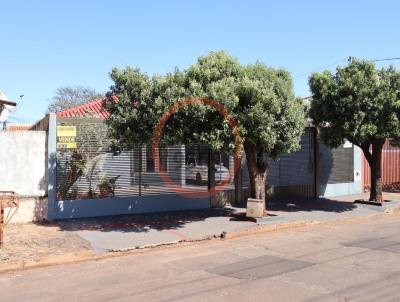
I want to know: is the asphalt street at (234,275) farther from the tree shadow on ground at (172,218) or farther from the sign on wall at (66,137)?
the sign on wall at (66,137)

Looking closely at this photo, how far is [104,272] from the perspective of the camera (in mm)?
8477

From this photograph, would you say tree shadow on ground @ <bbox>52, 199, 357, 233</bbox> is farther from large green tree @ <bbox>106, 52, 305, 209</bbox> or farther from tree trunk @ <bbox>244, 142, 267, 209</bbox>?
large green tree @ <bbox>106, 52, 305, 209</bbox>

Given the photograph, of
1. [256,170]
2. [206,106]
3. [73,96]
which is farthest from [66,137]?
[73,96]

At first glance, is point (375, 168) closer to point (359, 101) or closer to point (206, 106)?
point (359, 101)

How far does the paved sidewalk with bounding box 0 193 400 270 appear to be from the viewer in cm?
995

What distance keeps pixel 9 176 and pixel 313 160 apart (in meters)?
11.3

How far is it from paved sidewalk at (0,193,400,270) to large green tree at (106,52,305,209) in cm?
214

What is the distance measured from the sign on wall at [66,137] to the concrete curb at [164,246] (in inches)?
163

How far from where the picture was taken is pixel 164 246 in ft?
35.7

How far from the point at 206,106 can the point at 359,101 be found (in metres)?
5.87

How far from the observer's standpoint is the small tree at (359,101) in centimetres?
1490

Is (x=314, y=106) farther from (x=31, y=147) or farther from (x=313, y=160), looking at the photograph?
(x=31, y=147)

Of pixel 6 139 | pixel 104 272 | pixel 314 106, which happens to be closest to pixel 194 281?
pixel 104 272

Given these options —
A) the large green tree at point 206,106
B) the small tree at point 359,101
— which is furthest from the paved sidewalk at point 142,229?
the small tree at point 359,101
